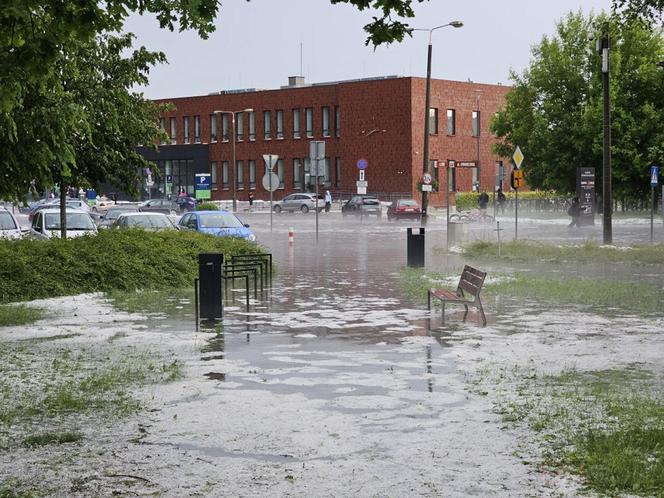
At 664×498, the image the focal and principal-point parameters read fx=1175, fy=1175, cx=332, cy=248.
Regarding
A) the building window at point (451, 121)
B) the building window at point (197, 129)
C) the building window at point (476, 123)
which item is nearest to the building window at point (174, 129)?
the building window at point (197, 129)

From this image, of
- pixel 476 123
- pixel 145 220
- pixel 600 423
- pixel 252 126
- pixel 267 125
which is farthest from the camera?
pixel 252 126

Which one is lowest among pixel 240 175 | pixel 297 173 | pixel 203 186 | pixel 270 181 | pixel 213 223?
pixel 213 223

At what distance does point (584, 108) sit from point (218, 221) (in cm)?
3682

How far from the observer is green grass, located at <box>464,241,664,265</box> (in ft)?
100

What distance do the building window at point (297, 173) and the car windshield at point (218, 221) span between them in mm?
61357

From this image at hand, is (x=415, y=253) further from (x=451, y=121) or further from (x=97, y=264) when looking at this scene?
(x=451, y=121)

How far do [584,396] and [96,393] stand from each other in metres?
4.56

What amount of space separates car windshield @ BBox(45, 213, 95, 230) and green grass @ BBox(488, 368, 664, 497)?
22876 millimetres

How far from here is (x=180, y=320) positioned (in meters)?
17.1

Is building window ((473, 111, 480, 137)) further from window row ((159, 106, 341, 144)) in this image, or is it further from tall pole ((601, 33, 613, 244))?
tall pole ((601, 33, 613, 244))

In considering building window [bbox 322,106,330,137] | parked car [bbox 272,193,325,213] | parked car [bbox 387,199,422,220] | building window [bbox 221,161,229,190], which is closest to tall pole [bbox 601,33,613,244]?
parked car [bbox 387,199,422,220]

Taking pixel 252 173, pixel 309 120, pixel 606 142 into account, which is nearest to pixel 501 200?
pixel 309 120

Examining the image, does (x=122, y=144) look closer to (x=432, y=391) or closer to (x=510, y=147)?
(x=432, y=391)

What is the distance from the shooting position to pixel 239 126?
103 metres
